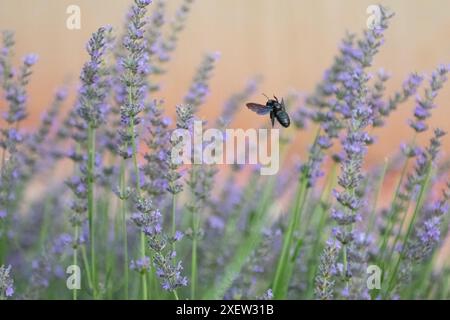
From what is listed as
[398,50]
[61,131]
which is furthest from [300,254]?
[398,50]

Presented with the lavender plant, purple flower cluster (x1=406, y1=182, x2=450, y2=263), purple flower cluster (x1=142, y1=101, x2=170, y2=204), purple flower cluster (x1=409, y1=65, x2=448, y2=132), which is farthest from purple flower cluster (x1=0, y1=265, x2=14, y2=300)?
purple flower cluster (x1=409, y1=65, x2=448, y2=132)

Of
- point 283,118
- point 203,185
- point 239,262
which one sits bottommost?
point 239,262

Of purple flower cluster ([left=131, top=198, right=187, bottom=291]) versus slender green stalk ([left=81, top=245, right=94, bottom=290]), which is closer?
purple flower cluster ([left=131, top=198, right=187, bottom=291])

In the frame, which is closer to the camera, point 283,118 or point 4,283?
point 4,283

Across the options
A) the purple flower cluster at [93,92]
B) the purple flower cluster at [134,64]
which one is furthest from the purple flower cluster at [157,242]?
the purple flower cluster at [93,92]

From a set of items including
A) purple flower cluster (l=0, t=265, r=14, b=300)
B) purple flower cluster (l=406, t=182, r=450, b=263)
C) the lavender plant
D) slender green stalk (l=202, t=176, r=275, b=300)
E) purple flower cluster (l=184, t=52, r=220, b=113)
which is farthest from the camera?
purple flower cluster (l=184, t=52, r=220, b=113)

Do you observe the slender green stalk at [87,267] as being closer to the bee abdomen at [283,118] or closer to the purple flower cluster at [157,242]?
the purple flower cluster at [157,242]

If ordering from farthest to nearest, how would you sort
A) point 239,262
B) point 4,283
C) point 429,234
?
point 239,262
point 429,234
point 4,283

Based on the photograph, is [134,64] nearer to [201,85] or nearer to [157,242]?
[157,242]

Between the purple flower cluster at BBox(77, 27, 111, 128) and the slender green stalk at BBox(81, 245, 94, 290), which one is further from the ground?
the purple flower cluster at BBox(77, 27, 111, 128)

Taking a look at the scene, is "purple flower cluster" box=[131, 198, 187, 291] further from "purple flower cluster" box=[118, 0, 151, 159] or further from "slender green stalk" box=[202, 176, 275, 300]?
"slender green stalk" box=[202, 176, 275, 300]

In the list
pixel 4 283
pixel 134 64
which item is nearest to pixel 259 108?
pixel 134 64
